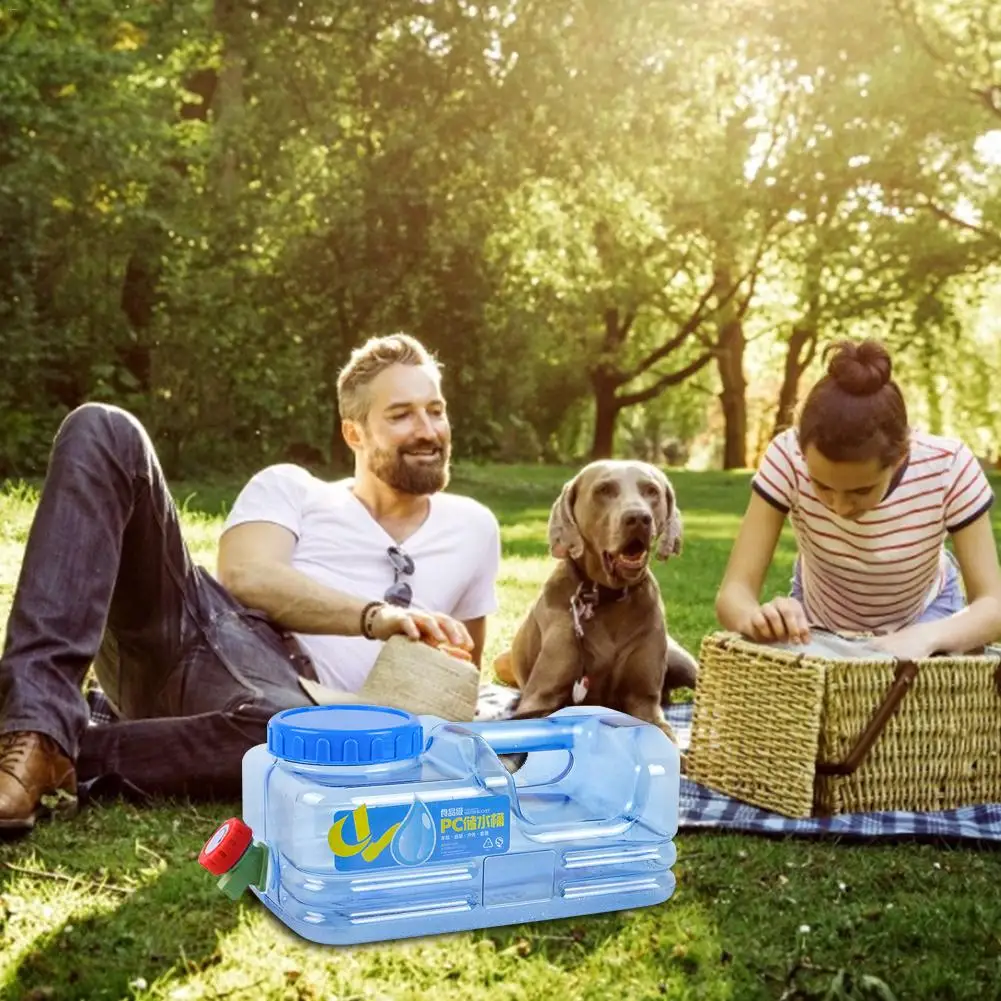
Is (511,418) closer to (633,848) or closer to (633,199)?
(633,199)

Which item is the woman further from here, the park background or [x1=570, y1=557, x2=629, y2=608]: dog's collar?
the park background

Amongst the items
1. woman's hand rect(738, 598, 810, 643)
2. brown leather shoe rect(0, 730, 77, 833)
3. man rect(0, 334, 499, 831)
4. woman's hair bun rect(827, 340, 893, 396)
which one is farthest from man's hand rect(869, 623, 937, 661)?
brown leather shoe rect(0, 730, 77, 833)

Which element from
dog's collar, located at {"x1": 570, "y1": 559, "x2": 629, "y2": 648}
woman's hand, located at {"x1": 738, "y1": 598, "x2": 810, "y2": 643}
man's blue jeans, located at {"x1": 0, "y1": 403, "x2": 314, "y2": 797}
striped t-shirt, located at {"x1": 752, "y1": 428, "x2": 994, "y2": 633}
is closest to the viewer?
man's blue jeans, located at {"x1": 0, "y1": 403, "x2": 314, "y2": 797}

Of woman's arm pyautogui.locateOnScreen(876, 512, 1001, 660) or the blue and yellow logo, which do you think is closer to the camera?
the blue and yellow logo

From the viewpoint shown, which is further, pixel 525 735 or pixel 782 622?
pixel 782 622

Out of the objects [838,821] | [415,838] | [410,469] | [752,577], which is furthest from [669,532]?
[415,838]

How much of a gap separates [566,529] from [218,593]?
1.24 m

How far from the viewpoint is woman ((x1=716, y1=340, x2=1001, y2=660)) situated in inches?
154

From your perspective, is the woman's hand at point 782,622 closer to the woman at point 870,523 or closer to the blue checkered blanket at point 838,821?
the woman at point 870,523

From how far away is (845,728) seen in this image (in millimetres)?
3844

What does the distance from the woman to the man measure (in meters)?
0.88

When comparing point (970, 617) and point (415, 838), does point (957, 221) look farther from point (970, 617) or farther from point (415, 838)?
point (415, 838)

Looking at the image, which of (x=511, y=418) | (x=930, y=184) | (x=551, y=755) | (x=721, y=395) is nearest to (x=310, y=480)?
(x=551, y=755)

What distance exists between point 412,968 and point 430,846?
0.29 meters
